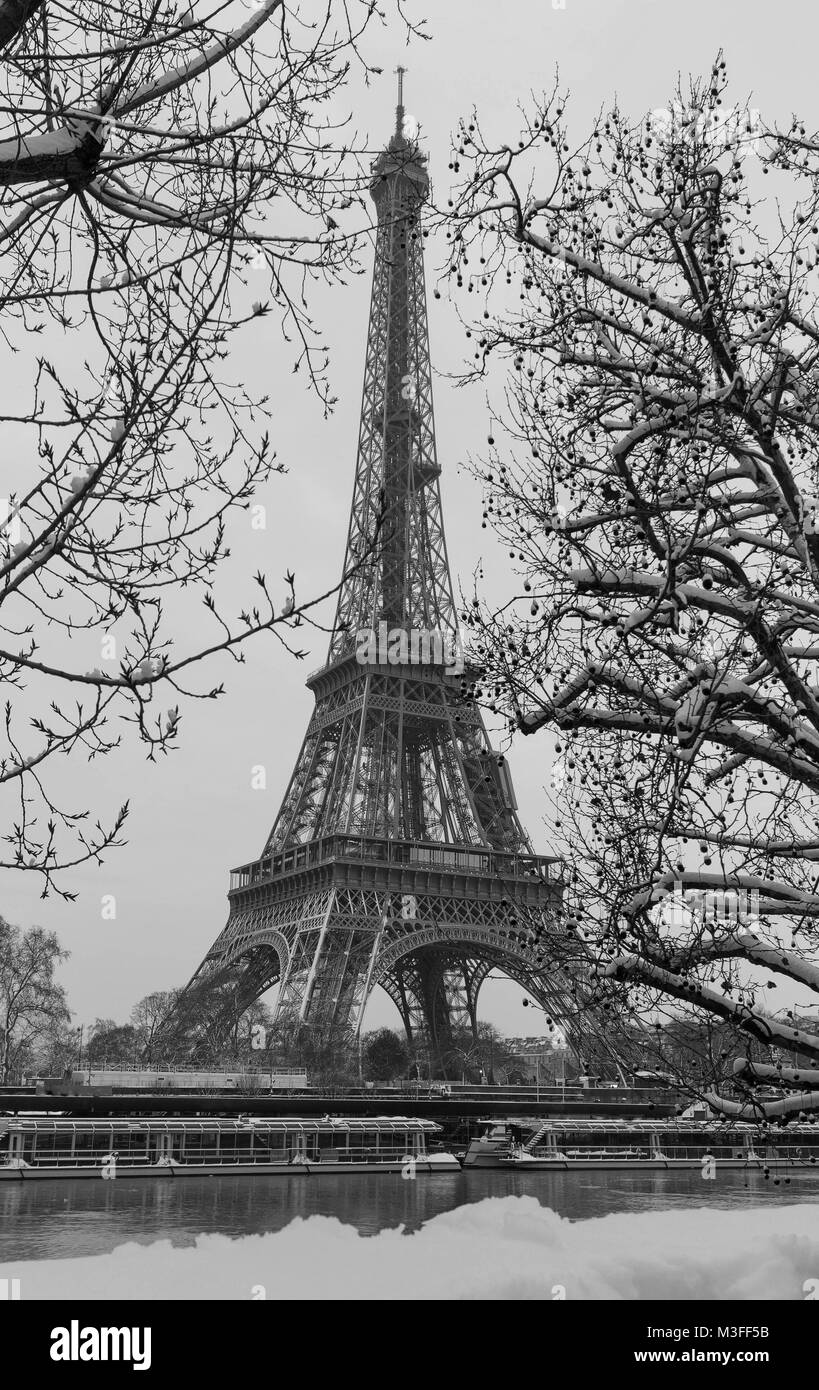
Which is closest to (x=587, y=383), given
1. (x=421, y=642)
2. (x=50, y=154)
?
(x=50, y=154)

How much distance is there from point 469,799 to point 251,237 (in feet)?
176

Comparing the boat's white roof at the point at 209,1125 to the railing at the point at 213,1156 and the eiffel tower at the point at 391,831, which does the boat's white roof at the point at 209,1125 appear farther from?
the eiffel tower at the point at 391,831

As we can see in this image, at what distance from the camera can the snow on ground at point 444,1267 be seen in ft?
29.0

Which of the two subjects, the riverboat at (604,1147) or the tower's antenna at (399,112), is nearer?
the riverboat at (604,1147)

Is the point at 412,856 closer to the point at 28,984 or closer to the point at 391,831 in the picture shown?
the point at 391,831

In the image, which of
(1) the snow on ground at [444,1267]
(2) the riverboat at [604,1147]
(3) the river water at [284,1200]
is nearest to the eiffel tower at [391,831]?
(2) the riverboat at [604,1147]

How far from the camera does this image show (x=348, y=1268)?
955 centimetres

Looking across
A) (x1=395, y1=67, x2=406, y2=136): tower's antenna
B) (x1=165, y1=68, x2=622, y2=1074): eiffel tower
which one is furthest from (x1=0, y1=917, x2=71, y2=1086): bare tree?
(x1=395, y1=67, x2=406, y2=136): tower's antenna

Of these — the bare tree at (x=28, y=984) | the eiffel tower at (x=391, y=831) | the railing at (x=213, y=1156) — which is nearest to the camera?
the railing at (x=213, y=1156)

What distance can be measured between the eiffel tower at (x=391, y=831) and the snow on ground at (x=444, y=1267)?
3559 cm

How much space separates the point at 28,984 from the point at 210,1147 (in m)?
27.4

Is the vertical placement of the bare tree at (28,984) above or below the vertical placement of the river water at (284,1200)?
above

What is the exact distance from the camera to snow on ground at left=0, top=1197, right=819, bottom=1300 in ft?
29.0

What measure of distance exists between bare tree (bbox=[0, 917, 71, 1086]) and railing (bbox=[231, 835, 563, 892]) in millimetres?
17699
